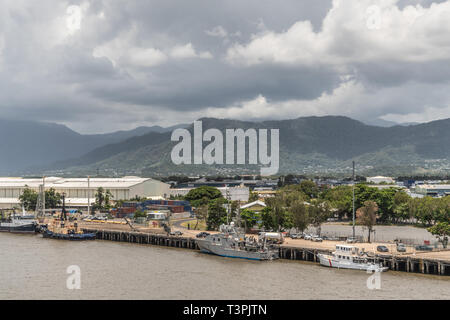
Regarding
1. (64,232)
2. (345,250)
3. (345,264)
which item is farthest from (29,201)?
(345,264)

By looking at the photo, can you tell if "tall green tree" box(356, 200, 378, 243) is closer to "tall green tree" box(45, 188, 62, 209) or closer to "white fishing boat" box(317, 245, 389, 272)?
"white fishing boat" box(317, 245, 389, 272)

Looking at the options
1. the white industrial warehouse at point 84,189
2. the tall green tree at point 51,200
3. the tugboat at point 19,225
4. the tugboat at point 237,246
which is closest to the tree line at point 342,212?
the tugboat at point 237,246

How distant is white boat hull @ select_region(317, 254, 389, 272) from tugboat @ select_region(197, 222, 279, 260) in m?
6.80

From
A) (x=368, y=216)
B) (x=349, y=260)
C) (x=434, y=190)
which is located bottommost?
(x=349, y=260)

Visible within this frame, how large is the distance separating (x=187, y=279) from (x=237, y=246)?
14451 millimetres

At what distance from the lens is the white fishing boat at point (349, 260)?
50213 mm

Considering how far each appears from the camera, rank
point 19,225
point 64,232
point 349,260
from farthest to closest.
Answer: point 19,225 → point 64,232 → point 349,260

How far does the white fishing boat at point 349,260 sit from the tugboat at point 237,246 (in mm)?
7046

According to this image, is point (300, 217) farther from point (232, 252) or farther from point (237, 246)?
point (232, 252)

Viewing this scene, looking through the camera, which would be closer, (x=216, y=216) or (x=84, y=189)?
(x=216, y=216)

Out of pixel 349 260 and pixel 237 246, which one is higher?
pixel 237 246

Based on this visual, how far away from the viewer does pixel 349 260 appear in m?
51.4

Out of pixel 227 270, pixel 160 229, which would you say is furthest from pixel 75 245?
pixel 227 270

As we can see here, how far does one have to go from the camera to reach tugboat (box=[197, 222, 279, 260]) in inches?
2282
